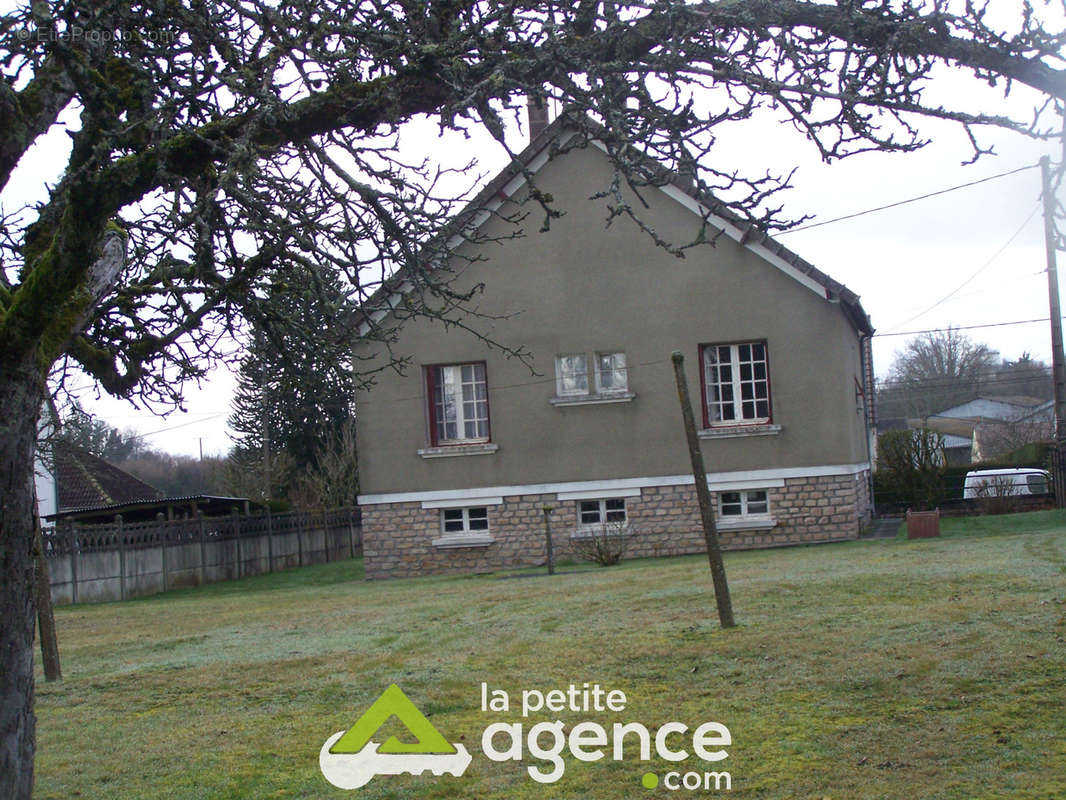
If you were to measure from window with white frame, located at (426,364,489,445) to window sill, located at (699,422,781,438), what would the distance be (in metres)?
4.58

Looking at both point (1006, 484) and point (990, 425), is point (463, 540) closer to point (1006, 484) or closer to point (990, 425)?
point (1006, 484)

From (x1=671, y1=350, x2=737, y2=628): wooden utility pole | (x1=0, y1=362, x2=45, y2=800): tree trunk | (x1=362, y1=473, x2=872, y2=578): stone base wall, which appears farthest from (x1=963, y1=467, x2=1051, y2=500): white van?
(x1=0, y1=362, x2=45, y2=800): tree trunk

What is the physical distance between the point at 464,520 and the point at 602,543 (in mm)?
3442

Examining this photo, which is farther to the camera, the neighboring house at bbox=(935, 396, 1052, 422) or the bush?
the neighboring house at bbox=(935, 396, 1052, 422)

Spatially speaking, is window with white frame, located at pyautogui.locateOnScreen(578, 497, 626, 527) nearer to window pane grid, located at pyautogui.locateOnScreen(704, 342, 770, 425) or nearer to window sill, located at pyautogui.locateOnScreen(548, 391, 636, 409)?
window sill, located at pyautogui.locateOnScreen(548, 391, 636, 409)

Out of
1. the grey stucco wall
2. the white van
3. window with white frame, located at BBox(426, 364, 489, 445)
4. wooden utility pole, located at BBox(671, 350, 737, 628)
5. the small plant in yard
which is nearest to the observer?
wooden utility pole, located at BBox(671, 350, 737, 628)

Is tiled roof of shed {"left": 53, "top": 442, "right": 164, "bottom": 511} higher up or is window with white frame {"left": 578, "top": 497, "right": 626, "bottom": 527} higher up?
tiled roof of shed {"left": 53, "top": 442, "right": 164, "bottom": 511}

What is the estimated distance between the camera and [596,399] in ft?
77.6

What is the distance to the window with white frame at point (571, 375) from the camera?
23844mm

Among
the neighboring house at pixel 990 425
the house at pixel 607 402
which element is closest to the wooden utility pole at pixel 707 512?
the house at pixel 607 402

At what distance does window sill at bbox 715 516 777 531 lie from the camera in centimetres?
2328

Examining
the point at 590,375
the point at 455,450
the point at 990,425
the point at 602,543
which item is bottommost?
the point at 602,543

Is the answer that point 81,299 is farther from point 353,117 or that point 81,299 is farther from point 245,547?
point 245,547

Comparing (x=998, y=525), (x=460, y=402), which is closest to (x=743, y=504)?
(x=998, y=525)
